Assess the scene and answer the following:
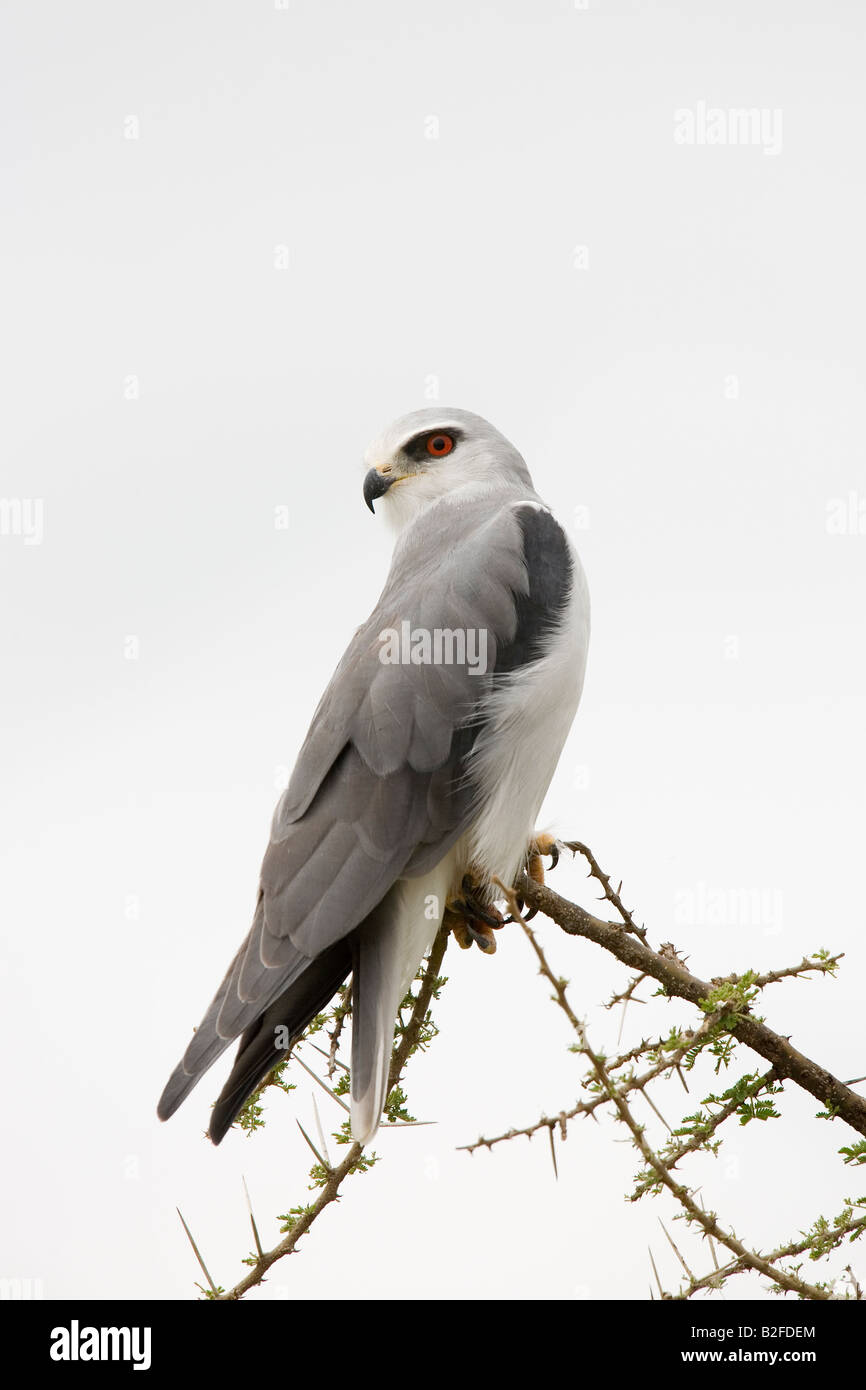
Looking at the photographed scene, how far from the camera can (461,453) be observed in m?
5.66

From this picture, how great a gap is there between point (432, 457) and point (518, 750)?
5.87 feet

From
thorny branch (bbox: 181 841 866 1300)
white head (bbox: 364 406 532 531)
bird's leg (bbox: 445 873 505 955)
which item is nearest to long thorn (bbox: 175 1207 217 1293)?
thorny branch (bbox: 181 841 866 1300)

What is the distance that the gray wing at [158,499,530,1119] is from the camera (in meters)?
3.96

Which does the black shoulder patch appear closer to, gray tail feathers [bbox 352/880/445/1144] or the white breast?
the white breast

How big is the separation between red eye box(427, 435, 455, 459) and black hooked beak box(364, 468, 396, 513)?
22cm

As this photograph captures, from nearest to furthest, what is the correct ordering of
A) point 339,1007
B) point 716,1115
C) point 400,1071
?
point 716,1115 < point 400,1071 < point 339,1007

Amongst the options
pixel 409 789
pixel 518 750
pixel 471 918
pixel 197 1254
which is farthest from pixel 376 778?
pixel 197 1254

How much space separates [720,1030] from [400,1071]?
3.55ft

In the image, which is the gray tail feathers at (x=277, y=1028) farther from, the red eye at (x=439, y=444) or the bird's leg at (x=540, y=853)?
the red eye at (x=439, y=444)

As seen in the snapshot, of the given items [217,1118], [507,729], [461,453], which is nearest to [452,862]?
[507,729]

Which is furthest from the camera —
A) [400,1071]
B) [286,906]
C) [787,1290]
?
[286,906]

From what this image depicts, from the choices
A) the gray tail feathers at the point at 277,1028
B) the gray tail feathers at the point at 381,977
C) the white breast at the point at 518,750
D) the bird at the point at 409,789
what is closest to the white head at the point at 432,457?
the bird at the point at 409,789

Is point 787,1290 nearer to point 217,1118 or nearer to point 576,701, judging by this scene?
point 217,1118

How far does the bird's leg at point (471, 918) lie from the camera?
4695mm
